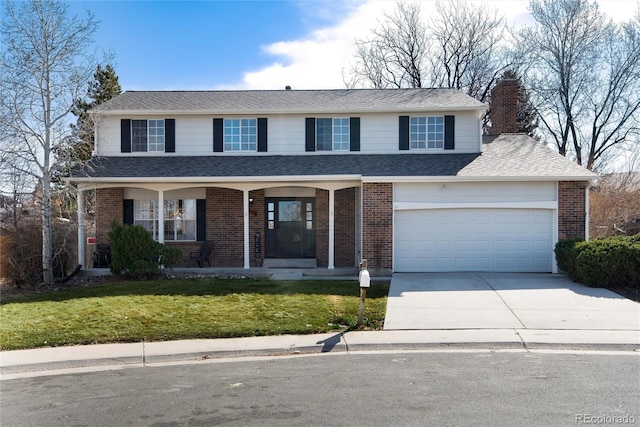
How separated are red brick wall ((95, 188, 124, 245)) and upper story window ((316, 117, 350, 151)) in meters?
6.87

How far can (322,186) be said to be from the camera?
16.1 metres

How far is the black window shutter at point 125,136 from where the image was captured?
18.4m

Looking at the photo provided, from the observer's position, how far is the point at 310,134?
1820 cm

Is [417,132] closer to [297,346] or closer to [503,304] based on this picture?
[503,304]

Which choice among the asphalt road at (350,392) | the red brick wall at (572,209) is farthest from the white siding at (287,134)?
the asphalt road at (350,392)

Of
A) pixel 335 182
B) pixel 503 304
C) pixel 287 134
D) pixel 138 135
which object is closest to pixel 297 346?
pixel 503 304

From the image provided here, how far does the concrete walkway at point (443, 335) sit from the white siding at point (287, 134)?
22.9 feet

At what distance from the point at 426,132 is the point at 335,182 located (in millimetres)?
4230

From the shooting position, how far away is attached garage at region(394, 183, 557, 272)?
1548 cm

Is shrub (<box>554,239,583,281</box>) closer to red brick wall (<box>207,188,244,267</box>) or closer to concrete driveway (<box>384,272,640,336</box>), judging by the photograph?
concrete driveway (<box>384,272,640,336</box>)

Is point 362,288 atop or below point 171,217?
below

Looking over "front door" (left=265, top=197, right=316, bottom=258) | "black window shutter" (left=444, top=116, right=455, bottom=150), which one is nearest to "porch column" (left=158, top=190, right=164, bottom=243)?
"front door" (left=265, top=197, right=316, bottom=258)

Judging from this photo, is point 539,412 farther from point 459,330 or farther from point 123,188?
point 123,188

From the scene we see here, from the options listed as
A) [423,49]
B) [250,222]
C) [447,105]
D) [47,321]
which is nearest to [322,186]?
[250,222]
